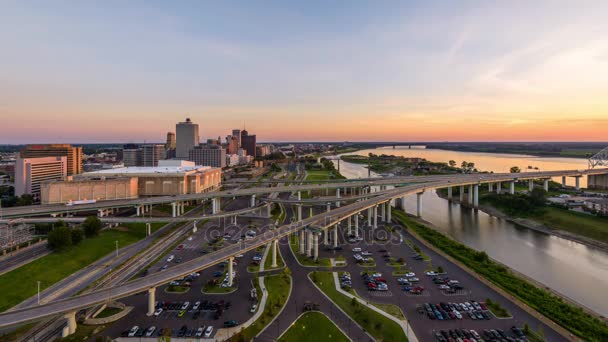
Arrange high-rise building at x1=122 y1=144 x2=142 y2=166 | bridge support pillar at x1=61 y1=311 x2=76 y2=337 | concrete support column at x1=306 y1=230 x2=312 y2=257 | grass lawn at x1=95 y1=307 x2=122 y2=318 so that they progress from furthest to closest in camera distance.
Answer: high-rise building at x1=122 y1=144 x2=142 y2=166 → concrete support column at x1=306 y1=230 x2=312 y2=257 → grass lawn at x1=95 y1=307 x2=122 y2=318 → bridge support pillar at x1=61 y1=311 x2=76 y2=337

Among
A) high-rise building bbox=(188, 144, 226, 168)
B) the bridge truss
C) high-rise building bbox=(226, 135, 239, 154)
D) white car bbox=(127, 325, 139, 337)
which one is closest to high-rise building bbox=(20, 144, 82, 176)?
high-rise building bbox=(188, 144, 226, 168)

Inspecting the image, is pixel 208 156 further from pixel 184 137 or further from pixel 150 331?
pixel 150 331

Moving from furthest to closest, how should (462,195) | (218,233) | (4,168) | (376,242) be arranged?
(4,168) < (462,195) < (218,233) < (376,242)

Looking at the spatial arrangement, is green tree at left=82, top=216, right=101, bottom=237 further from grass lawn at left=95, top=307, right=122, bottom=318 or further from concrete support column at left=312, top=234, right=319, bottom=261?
concrete support column at left=312, top=234, right=319, bottom=261

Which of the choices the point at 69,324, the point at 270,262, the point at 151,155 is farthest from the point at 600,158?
the point at 151,155

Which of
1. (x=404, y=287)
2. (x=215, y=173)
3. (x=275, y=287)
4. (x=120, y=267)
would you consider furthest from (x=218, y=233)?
(x=215, y=173)

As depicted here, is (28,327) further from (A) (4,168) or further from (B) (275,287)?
(A) (4,168)
